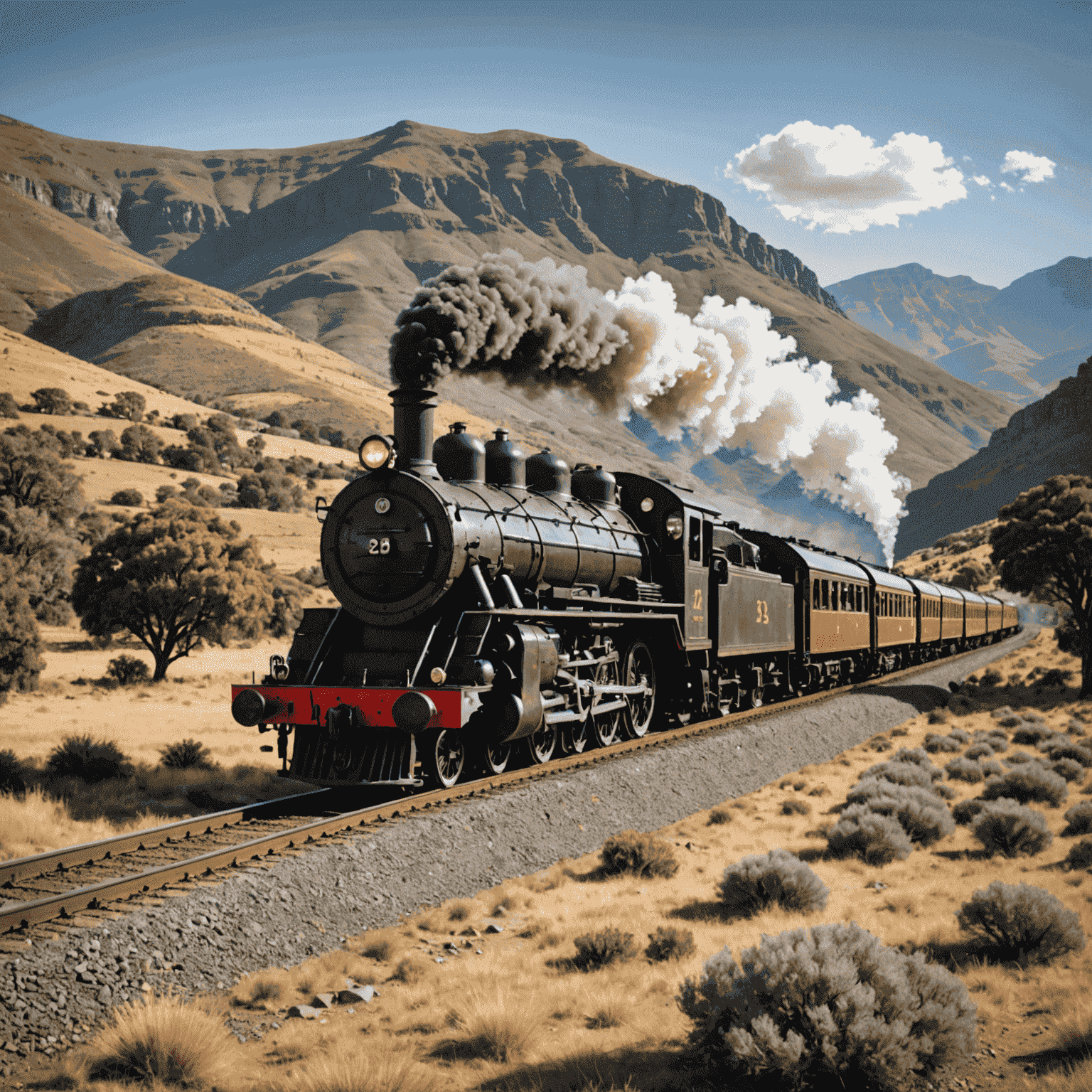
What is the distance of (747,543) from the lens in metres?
19.3

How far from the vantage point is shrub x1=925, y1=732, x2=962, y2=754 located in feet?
59.7

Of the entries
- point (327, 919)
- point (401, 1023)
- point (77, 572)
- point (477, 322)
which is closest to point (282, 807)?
point (327, 919)

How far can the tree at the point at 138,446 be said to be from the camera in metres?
63.2

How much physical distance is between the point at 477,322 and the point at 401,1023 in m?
9.92

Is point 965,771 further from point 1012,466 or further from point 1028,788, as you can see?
point 1012,466

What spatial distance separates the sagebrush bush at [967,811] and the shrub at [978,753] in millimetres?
4809

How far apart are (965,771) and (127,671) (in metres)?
20.3

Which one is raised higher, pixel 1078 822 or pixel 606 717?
pixel 606 717

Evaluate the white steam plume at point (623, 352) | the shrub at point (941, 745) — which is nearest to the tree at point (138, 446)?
the white steam plume at point (623, 352)

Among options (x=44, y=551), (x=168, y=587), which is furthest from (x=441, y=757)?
(x=44, y=551)

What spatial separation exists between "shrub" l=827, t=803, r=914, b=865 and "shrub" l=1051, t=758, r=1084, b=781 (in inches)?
245

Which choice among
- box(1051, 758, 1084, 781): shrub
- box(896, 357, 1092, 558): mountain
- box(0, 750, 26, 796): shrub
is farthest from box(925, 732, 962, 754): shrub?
box(896, 357, 1092, 558): mountain

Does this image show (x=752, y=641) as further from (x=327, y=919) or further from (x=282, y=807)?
(x=327, y=919)

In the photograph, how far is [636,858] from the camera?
9.57 meters
